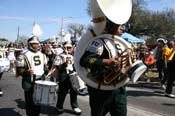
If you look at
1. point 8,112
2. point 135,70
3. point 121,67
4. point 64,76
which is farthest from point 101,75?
point 8,112

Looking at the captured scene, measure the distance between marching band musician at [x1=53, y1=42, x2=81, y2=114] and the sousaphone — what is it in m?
4.28

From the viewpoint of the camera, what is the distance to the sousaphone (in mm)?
4320

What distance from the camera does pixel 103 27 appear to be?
14.7ft

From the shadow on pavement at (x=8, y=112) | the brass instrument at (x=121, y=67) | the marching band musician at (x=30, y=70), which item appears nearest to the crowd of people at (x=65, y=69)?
the marching band musician at (x=30, y=70)

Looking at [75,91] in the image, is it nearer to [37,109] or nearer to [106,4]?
[37,109]

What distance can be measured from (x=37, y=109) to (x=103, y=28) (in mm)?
3212

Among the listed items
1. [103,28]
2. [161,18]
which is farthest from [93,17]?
[161,18]

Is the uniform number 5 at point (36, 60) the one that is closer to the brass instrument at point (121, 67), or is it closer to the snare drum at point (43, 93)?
the snare drum at point (43, 93)

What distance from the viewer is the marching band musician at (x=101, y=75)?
427 centimetres

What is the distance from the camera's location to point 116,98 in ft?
14.5

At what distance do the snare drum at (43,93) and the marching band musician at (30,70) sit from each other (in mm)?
242

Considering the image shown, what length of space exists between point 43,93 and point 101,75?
8.88ft

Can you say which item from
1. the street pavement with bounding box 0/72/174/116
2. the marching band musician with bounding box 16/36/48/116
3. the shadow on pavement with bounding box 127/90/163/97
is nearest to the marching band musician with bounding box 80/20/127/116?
the marching band musician with bounding box 16/36/48/116

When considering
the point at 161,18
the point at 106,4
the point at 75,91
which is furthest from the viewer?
the point at 161,18
